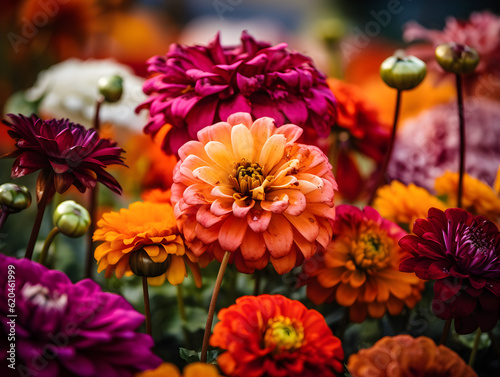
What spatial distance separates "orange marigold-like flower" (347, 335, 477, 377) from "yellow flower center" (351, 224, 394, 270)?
124 mm

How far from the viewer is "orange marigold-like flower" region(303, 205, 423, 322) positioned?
20.9 inches

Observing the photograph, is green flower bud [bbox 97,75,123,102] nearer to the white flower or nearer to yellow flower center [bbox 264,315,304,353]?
the white flower

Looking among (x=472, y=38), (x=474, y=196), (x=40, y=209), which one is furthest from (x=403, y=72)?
(x=40, y=209)

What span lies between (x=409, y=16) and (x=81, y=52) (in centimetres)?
114

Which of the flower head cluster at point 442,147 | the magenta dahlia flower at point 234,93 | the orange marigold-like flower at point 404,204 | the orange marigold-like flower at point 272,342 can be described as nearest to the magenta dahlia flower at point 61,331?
the orange marigold-like flower at point 272,342

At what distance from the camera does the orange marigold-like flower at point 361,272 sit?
0.53 meters

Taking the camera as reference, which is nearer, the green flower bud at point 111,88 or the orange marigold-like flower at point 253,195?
the orange marigold-like flower at point 253,195

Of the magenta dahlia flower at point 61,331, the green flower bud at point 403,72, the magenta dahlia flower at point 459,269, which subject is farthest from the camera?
the green flower bud at point 403,72

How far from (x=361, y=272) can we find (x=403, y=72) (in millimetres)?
216

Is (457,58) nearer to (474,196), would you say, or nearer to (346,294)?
(474,196)

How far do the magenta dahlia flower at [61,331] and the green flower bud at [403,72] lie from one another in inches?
14.5

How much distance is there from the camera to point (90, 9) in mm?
1127

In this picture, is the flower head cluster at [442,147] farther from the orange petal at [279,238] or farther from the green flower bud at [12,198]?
the green flower bud at [12,198]

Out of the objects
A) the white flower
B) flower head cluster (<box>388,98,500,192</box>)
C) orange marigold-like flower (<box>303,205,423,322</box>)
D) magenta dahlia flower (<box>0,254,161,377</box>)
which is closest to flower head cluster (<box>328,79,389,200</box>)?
flower head cluster (<box>388,98,500,192</box>)
